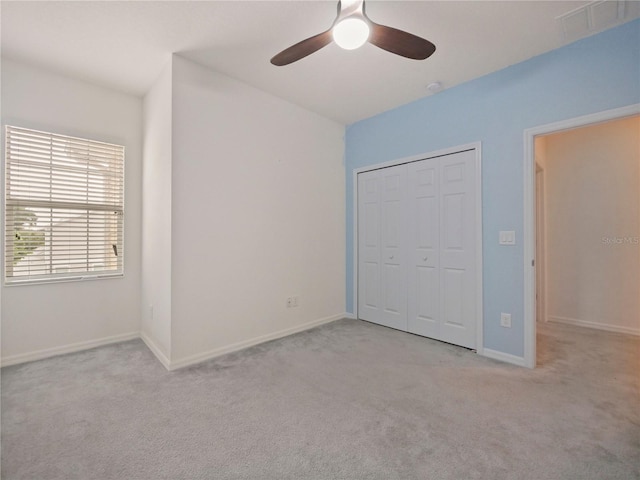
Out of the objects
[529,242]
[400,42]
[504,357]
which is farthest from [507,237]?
[400,42]

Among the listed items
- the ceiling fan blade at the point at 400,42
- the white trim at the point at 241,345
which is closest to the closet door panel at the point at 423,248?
the white trim at the point at 241,345

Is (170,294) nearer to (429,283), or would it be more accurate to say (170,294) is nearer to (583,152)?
(429,283)

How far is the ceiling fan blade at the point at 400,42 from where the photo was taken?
170 centimetres

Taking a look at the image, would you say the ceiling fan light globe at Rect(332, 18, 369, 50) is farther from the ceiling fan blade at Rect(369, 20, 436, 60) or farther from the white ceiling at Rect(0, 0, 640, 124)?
the white ceiling at Rect(0, 0, 640, 124)

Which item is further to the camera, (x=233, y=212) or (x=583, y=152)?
(x=583, y=152)

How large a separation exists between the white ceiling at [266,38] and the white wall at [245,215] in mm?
346

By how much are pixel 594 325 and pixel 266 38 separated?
470 cm

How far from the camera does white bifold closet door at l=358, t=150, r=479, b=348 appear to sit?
299 cm

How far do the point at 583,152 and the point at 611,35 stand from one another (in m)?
1.84

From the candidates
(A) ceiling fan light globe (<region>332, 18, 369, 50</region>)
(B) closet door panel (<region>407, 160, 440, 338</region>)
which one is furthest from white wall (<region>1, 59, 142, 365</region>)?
(B) closet door panel (<region>407, 160, 440, 338</region>)

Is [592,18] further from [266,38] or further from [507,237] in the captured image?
[266,38]

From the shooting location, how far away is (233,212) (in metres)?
2.93

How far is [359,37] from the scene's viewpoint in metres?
1.67

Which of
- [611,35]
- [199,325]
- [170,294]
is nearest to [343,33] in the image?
[611,35]
